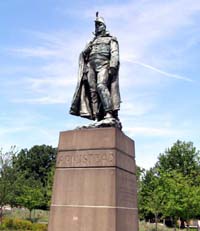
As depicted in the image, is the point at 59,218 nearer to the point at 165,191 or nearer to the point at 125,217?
the point at 125,217

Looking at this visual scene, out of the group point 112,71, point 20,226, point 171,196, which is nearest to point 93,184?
point 112,71

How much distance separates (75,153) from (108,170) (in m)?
1.00

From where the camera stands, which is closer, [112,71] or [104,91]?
[104,91]

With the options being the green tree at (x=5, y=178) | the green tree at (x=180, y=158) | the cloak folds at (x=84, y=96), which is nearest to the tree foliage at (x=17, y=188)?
the green tree at (x=5, y=178)

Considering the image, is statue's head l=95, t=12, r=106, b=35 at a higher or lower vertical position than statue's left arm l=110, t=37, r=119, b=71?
higher

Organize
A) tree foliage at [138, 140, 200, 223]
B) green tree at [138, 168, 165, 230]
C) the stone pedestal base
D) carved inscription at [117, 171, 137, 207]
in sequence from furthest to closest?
Answer: green tree at [138, 168, 165, 230]
tree foliage at [138, 140, 200, 223]
carved inscription at [117, 171, 137, 207]
the stone pedestal base

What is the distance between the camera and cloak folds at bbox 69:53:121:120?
33.9 feet

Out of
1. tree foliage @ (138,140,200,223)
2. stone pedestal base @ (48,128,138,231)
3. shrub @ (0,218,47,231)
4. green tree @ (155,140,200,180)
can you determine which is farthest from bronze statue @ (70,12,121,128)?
green tree @ (155,140,200,180)

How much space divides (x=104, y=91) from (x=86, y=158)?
185 cm

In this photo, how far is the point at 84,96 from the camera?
34.7 ft

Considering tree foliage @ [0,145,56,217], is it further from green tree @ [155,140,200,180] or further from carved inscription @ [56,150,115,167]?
carved inscription @ [56,150,115,167]

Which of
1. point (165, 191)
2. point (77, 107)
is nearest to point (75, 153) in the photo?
point (77, 107)

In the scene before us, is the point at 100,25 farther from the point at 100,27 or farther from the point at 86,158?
the point at 86,158

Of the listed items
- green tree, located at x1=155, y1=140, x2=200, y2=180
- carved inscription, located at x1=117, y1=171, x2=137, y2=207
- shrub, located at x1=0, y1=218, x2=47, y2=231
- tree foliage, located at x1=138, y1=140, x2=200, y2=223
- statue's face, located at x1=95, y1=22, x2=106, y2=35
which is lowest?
shrub, located at x1=0, y1=218, x2=47, y2=231
